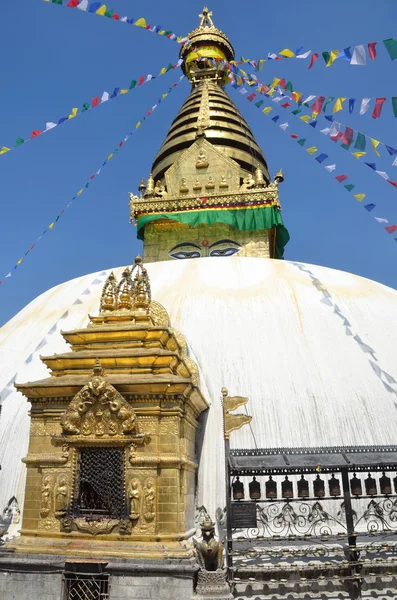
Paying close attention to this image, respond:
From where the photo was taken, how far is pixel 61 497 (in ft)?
16.5

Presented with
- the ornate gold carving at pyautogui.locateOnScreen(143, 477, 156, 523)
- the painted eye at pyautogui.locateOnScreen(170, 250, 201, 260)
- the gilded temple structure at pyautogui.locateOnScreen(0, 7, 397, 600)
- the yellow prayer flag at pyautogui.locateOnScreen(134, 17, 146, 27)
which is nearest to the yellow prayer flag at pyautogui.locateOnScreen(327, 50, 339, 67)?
the gilded temple structure at pyautogui.locateOnScreen(0, 7, 397, 600)

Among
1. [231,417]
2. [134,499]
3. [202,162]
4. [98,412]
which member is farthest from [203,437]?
[202,162]

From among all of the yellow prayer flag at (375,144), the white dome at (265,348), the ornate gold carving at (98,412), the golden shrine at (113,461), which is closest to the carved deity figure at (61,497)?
the golden shrine at (113,461)

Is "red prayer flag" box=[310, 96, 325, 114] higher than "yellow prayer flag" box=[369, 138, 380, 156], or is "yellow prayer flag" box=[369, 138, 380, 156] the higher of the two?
"red prayer flag" box=[310, 96, 325, 114]

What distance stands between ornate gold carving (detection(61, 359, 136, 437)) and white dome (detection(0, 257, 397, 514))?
6.23 feet

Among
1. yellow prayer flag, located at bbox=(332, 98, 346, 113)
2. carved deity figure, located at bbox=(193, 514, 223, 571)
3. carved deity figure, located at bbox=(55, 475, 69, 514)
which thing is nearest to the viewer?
carved deity figure, located at bbox=(193, 514, 223, 571)

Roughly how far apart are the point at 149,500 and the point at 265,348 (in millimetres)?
A: 3426

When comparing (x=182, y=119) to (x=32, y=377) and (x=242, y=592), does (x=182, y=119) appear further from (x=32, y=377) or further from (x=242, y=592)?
(x=242, y=592)

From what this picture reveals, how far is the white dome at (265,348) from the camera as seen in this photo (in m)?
6.70

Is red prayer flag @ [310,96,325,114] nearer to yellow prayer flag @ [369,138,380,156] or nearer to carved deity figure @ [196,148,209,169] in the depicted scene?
yellow prayer flag @ [369,138,380,156]

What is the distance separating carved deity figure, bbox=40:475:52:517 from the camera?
5.04 metres

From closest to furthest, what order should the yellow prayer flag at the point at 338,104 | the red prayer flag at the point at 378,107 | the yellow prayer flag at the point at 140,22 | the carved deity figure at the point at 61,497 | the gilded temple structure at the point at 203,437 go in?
the gilded temple structure at the point at 203,437 → the carved deity figure at the point at 61,497 → the red prayer flag at the point at 378,107 → the yellow prayer flag at the point at 338,104 → the yellow prayer flag at the point at 140,22

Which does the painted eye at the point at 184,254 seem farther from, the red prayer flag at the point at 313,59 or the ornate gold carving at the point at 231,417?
the ornate gold carving at the point at 231,417

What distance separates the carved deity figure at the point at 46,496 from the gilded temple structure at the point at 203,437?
13 mm
